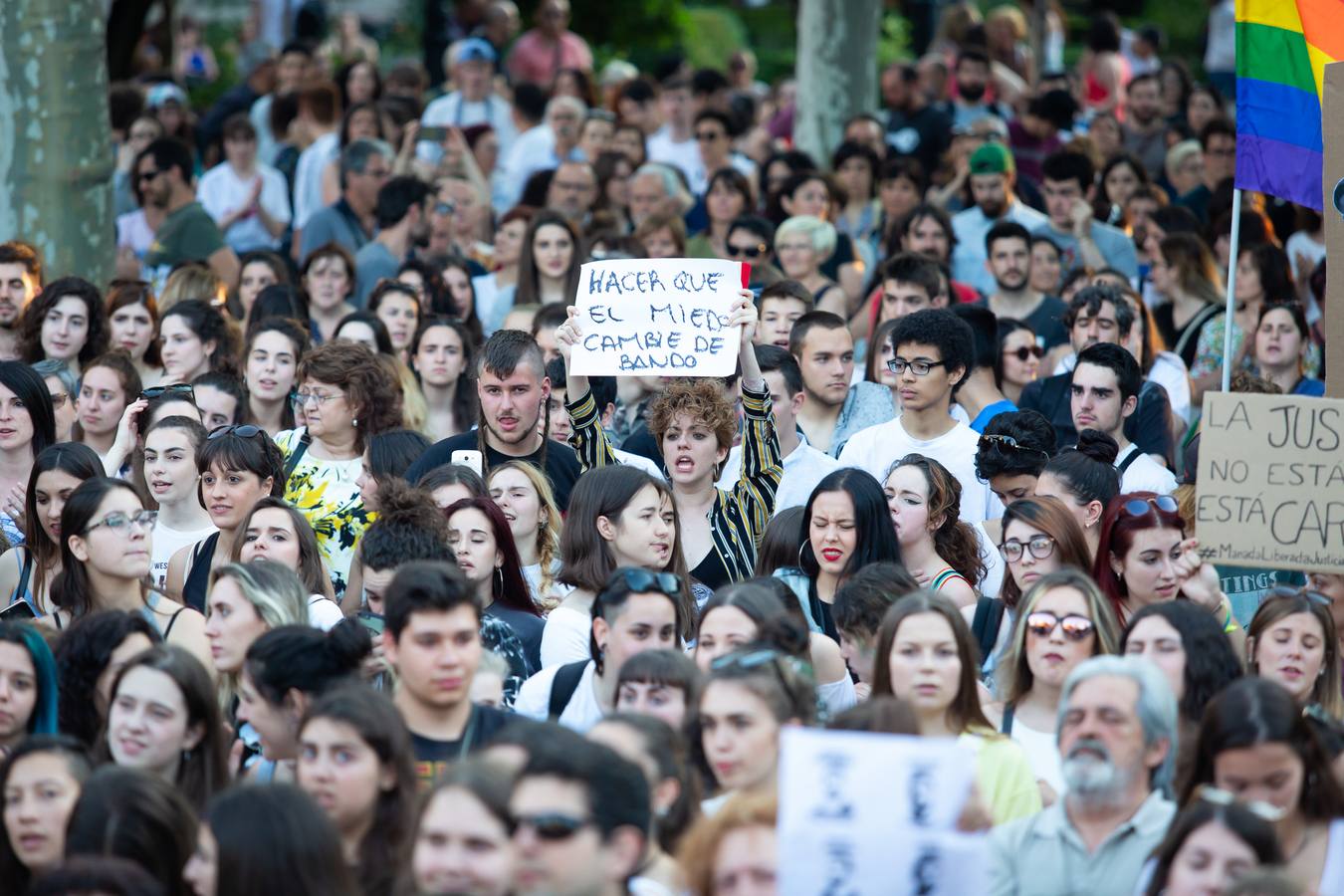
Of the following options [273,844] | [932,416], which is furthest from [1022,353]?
[273,844]

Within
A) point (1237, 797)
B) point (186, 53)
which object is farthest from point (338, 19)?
point (1237, 797)

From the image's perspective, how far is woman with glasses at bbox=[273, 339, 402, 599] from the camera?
873cm

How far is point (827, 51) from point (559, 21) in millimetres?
3905

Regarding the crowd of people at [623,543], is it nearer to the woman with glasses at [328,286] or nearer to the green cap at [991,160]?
the woman with glasses at [328,286]

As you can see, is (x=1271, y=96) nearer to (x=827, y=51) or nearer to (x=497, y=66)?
(x=827, y=51)

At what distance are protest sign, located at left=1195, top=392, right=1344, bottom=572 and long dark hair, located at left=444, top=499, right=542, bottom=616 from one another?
251 cm

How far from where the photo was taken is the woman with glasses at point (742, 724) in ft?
18.5

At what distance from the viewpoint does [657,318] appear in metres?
8.72

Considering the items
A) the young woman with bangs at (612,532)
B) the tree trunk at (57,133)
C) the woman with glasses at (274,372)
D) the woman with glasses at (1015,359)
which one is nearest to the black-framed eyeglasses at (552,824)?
the young woman with bangs at (612,532)

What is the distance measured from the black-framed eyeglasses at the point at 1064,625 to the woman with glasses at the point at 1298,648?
2.23ft

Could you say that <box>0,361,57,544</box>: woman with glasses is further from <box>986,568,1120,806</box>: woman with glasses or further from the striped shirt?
<box>986,568,1120,806</box>: woman with glasses

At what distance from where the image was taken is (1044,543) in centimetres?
740

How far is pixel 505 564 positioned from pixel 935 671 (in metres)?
2.12

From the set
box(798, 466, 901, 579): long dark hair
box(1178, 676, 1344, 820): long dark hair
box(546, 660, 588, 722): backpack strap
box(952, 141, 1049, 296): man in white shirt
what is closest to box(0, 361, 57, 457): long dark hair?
box(546, 660, 588, 722): backpack strap
